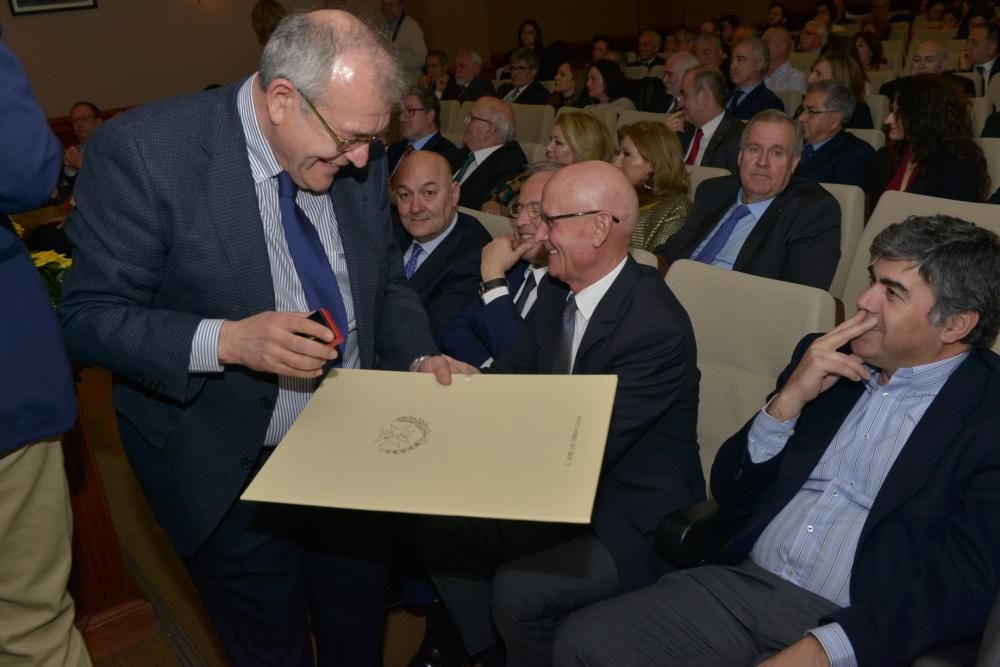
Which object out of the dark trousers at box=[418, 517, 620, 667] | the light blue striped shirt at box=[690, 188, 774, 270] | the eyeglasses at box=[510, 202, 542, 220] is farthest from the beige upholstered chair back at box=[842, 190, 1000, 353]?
the dark trousers at box=[418, 517, 620, 667]

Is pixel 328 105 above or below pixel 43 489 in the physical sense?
above

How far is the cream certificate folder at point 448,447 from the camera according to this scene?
4.68ft

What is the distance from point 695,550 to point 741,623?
0.18 metres

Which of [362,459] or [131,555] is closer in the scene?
[362,459]

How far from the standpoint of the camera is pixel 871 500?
1867 mm

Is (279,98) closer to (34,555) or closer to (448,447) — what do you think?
(448,447)

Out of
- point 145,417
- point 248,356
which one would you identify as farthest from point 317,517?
point 248,356

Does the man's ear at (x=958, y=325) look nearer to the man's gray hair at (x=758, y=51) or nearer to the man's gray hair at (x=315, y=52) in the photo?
the man's gray hair at (x=315, y=52)

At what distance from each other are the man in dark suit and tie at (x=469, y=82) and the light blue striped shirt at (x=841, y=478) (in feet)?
20.5

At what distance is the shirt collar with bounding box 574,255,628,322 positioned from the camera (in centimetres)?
224

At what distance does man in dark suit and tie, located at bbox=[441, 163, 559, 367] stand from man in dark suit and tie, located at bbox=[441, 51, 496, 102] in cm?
505

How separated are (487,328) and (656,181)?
1.53 metres

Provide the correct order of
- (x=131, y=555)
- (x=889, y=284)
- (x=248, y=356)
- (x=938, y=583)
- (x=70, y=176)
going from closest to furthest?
(x=248, y=356) < (x=938, y=583) < (x=889, y=284) < (x=131, y=555) < (x=70, y=176)

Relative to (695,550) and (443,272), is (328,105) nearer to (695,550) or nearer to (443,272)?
(695,550)
